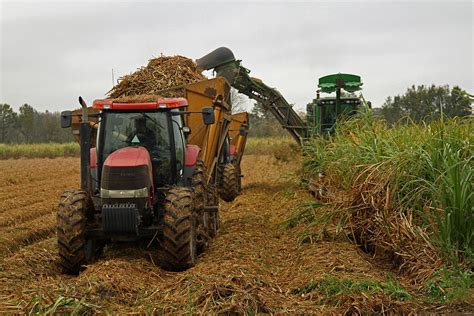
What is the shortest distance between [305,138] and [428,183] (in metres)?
9.55

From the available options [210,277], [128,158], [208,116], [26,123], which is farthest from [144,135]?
[26,123]

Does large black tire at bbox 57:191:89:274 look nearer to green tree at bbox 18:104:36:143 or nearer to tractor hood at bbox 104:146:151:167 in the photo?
tractor hood at bbox 104:146:151:167

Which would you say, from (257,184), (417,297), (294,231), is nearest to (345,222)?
(294,231)

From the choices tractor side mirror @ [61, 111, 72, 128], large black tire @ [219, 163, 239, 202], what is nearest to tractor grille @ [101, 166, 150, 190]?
tractor side mirror @ [61, 111, 72, 128]

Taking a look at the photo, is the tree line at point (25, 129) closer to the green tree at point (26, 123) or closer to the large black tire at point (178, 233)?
the green tree at point (26, 123)

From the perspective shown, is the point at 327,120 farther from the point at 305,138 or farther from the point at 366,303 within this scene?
the point at 366,303

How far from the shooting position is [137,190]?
684cm

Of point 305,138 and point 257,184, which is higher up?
point 305,138

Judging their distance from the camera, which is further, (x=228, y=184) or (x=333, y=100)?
(x=333, y=100)

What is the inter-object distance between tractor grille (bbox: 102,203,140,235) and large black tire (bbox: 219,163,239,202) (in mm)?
Result: 7745

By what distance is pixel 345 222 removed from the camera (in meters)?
7.89

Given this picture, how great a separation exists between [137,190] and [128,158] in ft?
1.39

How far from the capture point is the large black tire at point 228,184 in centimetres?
1452

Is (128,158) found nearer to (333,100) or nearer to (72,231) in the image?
(72,231)
